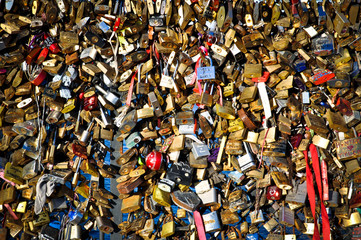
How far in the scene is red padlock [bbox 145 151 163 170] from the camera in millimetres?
2604

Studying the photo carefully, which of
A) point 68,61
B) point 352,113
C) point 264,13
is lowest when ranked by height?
point 352,113

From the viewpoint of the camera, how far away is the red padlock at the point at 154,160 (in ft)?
8.54

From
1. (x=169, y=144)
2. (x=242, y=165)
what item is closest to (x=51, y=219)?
(x=169, y=144)

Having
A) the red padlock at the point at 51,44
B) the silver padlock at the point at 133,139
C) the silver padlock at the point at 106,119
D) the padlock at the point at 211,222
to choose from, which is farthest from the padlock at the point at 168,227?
the red padlock at the point at 51,44

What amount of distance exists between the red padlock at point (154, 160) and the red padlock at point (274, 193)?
31.9 inches

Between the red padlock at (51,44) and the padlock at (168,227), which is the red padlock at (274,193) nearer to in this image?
the padlock at (168,227)

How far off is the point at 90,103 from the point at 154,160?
26.6 inches

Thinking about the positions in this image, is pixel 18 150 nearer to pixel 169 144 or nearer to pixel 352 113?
pixel 169 144

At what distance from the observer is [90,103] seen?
9.02 feet

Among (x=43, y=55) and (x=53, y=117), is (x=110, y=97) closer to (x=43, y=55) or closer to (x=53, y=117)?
(x=53, y=117)

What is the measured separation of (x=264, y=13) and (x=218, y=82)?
1.89 feet

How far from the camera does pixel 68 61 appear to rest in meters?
2.79

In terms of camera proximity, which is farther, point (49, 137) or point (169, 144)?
point (49, 137)

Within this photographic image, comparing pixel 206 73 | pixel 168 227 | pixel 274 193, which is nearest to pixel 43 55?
pixel 206 73
